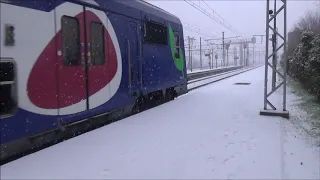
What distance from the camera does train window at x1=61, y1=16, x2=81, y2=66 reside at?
21.7 ft

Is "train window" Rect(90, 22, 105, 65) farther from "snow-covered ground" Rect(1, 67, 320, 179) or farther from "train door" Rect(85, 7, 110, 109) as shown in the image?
"snow-covered ground" Rect(1, 67, 320, 179)

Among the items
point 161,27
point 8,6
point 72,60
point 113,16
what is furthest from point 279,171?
point 161,27

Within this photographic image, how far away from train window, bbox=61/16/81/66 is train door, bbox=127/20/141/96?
102 inches

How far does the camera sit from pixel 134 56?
9898 millimetres

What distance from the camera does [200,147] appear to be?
6457 millimetres

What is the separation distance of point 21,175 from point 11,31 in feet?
7.10

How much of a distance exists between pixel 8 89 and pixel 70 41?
1.79 meters

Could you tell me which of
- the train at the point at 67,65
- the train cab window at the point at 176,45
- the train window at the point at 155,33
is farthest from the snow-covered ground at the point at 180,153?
the train cab window at the point at 176,45

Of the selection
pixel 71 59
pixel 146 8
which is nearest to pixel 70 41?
pixel 71 59

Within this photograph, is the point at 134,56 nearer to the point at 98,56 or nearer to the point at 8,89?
the point at 98,56

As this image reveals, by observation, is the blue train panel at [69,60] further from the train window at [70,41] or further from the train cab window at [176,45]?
the train cab window at [176,45]

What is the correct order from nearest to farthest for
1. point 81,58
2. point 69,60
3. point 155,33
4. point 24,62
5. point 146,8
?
point 24,62 < point 69,60 < point 81,58 < point 146,8 < point 155,33

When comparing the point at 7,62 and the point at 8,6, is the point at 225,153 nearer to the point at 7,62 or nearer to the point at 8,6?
the point at 7,62

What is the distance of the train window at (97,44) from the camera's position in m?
7.60
